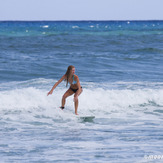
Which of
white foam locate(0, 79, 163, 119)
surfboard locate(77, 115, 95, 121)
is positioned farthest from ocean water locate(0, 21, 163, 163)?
surfboard locate(77, 115, 95, 121)

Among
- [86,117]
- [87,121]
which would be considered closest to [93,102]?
[86,117]

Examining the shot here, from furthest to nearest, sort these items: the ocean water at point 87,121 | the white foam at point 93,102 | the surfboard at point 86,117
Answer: the white foam at point 93,102 < the surfboard at point 86,117 < the ocean water at point 87,121

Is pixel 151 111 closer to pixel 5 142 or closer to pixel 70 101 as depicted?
pixel 70 101

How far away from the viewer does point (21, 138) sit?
795cm

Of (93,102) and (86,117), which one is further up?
(86,117)

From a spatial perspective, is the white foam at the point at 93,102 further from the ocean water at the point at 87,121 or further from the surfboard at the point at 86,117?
the surfboard at the point at 86,117

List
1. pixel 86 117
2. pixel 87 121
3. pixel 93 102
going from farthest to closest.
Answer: pixel 93 102
pixel 86 117
pixel 87 121

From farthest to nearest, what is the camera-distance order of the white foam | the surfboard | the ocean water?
the white foam, the surfboard, the ocean water

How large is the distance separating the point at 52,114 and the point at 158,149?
3.95 m

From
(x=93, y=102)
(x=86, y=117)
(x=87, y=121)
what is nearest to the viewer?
(x=87, y=121)

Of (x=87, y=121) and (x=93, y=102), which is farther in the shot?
(x=93, y=102)

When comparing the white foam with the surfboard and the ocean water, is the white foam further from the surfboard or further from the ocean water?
the surfboard

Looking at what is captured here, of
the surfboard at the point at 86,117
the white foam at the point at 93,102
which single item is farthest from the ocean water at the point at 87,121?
the surfboard at the point at 86,117

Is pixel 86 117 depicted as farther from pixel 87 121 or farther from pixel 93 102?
pixel 93 102
